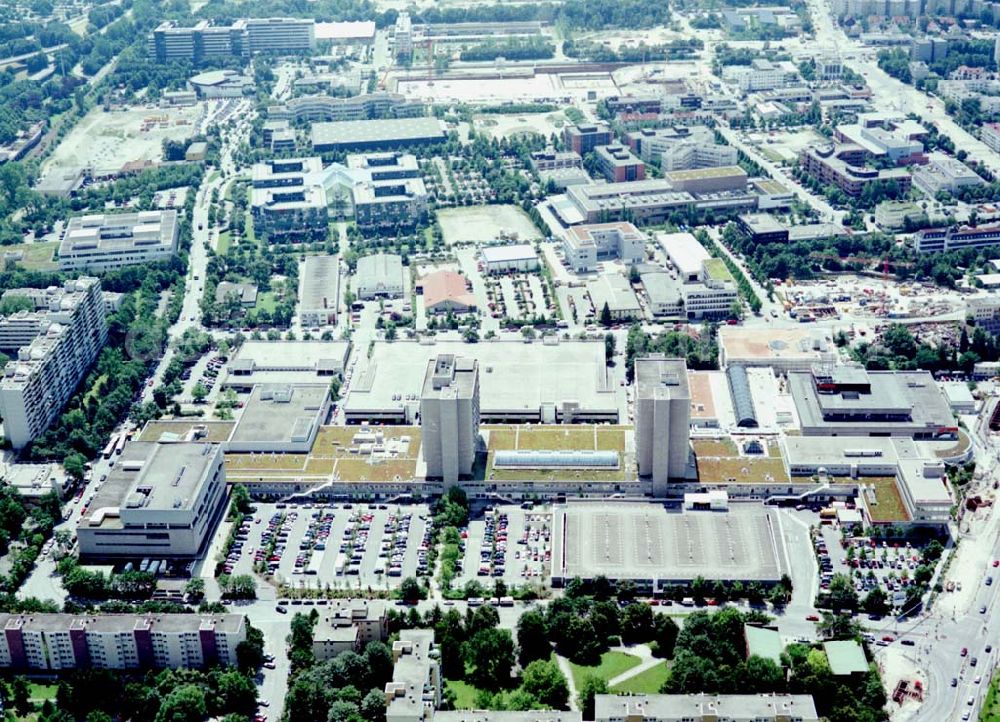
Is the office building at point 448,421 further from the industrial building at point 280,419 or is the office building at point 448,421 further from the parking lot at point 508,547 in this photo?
the industrial building at point 280,419

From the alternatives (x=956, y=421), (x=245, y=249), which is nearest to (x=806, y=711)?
(x=956, y=421)

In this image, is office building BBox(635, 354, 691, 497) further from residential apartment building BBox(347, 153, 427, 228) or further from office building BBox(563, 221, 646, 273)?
residential apartment building BBox(347, 153, 427, 228)

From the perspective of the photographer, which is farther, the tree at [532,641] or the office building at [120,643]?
the tree at [532,641]

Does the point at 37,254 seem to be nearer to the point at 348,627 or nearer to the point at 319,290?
the point at 319,290

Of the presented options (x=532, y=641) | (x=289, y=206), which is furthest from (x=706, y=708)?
(x=289, y=206)

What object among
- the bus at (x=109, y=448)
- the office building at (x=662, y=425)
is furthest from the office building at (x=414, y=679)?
the bus at (x=109, y=448)

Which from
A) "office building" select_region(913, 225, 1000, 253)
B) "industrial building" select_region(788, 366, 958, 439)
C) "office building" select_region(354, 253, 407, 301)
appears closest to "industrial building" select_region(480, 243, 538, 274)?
"office building" select_region(354, 253, 407, 301)
